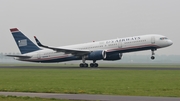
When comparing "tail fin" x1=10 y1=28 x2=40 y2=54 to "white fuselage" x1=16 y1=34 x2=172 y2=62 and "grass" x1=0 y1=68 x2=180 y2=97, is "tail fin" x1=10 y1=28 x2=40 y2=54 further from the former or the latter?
"grass" x1=0 y1=68 x2=180 y2=97

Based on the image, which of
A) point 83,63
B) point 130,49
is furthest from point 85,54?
point 130,49

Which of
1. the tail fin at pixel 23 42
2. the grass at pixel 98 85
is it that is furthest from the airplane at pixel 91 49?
the grass at pixel 98 85

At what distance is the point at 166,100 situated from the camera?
21500 mm

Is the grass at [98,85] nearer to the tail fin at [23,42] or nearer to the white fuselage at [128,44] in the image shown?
the white fuselage at [128,44]

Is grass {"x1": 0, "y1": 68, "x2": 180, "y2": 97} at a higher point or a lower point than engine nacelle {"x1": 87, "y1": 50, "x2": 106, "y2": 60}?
lower

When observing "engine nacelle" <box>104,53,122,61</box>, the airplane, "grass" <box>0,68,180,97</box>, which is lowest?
"grass" <box>0,68,180,97</box>

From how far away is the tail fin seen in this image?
80750 mm

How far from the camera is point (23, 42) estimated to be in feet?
266

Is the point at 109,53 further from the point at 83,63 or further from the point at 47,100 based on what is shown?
the point at 47,100

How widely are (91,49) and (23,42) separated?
15.7 m

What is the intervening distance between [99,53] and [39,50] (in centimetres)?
1512

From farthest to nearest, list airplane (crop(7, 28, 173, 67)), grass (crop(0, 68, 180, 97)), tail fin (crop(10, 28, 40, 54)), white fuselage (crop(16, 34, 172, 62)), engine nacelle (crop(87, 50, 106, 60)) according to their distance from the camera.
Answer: tail fin (crop(10, 28, 40, 54))
engine nacelle (crop(87, 50, 106, 60))
airplane (crop(7, 28, 173, 67))
white fuselage (crop(16, 34, 172, 62))
grass (crop(0, 68, 180, 97))

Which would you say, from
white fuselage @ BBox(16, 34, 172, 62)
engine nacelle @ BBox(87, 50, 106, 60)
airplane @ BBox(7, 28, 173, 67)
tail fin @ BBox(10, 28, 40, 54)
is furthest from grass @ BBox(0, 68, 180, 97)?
tail fin @ BBox(10, 28, 40, 54)

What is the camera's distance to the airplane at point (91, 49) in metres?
68.7
